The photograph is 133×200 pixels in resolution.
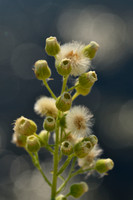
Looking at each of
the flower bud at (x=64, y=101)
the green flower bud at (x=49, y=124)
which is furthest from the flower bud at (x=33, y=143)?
the flower bud at (x=64, y=101)

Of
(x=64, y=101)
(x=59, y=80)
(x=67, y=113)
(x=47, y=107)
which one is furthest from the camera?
(x=59, y=80)

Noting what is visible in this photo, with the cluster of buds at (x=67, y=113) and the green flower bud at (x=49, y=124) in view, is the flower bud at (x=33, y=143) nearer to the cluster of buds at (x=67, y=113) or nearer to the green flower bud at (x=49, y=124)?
the cluster of buds at (x=67, y=113)

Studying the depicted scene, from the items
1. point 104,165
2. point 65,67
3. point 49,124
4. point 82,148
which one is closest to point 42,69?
point 65,67

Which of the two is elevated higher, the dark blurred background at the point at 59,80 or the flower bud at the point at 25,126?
the dark blurred background at the point at 59,80

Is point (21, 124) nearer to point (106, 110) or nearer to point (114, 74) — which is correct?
point (106, 110)

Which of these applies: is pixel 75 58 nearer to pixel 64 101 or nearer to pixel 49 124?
pixel 64 101

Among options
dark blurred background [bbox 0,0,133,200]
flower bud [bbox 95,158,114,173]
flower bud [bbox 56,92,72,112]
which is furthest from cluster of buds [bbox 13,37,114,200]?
dark blurred background [bbox 0,0,133,200]

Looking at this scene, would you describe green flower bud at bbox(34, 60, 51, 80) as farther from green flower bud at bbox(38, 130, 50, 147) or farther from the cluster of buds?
green flower bud at bbox(38, 130, 50, 147)

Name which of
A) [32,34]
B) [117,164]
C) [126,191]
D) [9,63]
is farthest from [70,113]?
[32,34]
